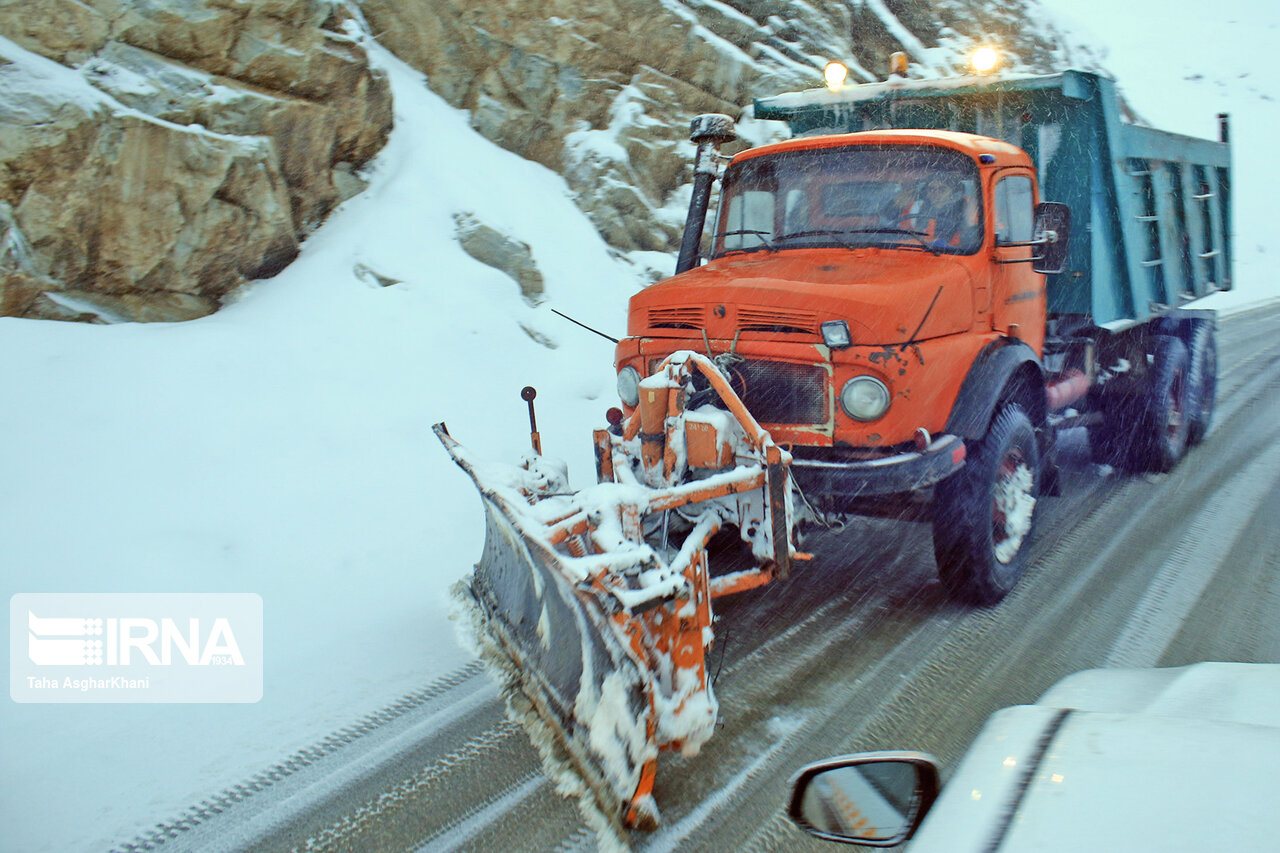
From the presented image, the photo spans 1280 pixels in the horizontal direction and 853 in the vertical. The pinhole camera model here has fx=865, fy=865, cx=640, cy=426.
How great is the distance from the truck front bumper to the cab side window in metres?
1.40

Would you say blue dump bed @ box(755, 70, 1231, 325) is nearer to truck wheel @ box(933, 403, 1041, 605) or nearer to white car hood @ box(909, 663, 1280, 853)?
truck wheel @ box(933, 403, 1041, 605)

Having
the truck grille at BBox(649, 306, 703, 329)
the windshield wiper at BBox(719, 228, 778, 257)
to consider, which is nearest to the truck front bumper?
the truck grille at BBox(649, 306, 703, 329)

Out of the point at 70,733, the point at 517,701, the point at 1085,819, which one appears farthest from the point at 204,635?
the point at 1085,819

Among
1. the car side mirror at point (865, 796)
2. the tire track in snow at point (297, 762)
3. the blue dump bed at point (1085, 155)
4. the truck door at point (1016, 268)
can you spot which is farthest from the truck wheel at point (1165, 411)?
the car side mirror at point (865, 796)

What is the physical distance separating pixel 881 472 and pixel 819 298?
824 mm

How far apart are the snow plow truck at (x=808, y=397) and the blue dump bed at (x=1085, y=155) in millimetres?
21

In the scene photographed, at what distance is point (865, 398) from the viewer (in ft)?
12.5

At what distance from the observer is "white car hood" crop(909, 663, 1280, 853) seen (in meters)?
1.19

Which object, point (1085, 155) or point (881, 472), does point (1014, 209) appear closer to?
point (1085, 155)

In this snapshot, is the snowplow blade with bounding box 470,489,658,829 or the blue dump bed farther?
the blue dump bed

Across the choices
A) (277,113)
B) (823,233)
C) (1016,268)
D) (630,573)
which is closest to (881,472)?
(630,573)

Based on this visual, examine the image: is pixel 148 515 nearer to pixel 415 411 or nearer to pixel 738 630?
pixel 415 411

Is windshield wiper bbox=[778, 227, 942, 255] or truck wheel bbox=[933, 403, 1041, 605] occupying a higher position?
windshield wiper bbox=[778, 227, 942, 255]

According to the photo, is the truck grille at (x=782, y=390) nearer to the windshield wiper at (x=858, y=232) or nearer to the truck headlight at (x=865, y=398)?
the truck headlight at (x=865, y=398)
